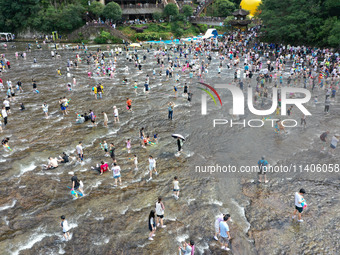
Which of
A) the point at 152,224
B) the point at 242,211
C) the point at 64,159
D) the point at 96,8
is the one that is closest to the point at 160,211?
the point at 152,224

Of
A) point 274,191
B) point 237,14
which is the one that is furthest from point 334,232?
point 237,14

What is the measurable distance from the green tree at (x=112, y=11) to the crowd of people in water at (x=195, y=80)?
10841 mm

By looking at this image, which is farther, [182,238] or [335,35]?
[335,35]

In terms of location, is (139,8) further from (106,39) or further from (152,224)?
(152,224)

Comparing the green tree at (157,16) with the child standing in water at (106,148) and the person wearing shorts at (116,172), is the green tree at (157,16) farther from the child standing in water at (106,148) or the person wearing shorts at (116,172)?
the person wearing shorts at (116,172)

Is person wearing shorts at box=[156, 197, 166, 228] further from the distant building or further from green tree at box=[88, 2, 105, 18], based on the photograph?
the distant building

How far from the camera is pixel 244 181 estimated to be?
42.3 ft

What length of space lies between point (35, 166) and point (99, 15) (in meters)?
54.9

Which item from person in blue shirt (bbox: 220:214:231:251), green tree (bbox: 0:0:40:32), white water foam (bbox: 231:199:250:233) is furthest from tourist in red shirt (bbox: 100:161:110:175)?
green tree (bbox: 0:0:40:32)

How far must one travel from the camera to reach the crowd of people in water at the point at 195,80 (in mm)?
12133

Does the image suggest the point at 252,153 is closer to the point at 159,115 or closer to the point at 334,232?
the point at 334,232

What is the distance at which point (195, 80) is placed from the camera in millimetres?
30766

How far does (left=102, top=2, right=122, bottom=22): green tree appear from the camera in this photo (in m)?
58.5

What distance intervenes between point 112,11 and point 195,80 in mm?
37638
